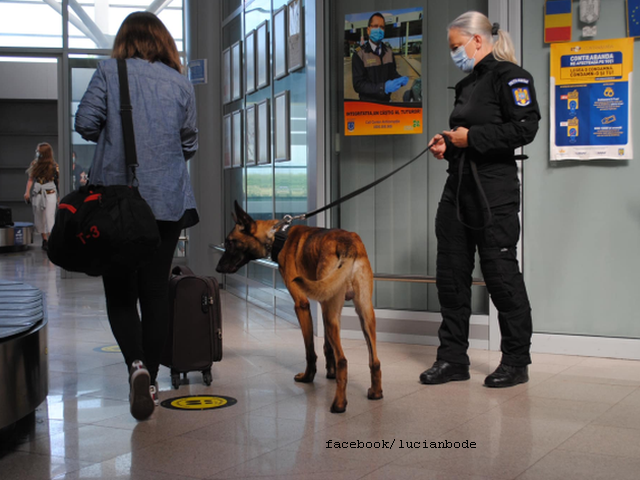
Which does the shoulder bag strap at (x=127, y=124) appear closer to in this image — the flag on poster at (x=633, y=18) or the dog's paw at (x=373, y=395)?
the dog's paw at (x=373, y=395)

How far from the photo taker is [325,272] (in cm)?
323

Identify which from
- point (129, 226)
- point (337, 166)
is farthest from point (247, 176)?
point (129, 226)

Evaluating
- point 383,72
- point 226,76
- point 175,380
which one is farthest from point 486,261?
point 226,76

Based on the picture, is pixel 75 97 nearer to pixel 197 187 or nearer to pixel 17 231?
pixel 197 187

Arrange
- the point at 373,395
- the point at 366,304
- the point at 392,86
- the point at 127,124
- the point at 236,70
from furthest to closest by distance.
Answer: the point at 236,70, the point at 392,86, the point at 373,395, the point at 366,304, the point at 127,124

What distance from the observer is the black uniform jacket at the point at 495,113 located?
3.59m

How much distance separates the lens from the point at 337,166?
5367 mm

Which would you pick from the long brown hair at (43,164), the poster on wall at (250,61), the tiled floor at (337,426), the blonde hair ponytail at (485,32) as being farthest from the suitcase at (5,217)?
the blonde hair ponytail at (485,32)

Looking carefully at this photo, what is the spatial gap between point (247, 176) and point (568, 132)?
3.79m

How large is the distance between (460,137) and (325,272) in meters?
1.05

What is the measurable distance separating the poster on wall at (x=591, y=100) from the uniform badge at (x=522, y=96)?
1117 millimetres

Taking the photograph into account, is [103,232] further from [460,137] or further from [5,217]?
[5,217]

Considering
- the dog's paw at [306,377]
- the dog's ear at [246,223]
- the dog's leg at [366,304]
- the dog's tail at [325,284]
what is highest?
the dog's ear at [246,223]

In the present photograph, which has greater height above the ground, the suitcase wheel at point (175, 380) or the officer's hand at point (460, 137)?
the officer's hand at point (460, 137)
